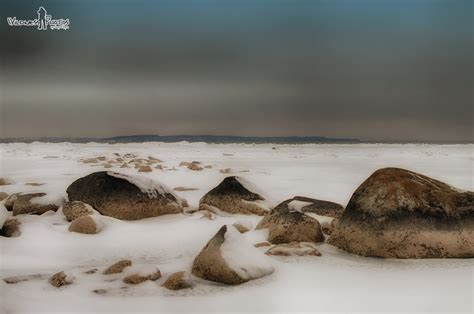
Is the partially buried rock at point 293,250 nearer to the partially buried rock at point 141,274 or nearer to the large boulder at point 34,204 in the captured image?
the partially buried rock at point 141,274

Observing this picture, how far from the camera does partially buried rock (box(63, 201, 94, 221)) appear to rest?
16.2 ft

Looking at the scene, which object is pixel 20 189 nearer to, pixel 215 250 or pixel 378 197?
pixel 215 250

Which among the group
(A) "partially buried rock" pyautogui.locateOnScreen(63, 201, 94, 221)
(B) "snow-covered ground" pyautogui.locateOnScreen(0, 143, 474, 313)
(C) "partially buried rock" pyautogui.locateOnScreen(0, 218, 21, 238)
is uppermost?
(A) "partially buried rock" pyautogui.locateOnScreen(63, 201, 94, 221)

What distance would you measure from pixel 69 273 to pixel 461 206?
3.05 metres

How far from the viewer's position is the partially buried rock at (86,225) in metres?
4.51

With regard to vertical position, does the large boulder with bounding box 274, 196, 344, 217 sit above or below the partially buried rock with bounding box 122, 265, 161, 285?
above

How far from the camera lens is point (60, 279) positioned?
3.19 metres

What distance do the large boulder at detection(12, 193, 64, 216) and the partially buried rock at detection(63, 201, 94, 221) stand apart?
A: 0.32 meters

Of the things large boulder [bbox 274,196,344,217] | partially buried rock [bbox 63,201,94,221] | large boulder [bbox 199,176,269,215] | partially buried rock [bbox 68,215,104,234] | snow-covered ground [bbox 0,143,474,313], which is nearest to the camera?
snow-covered ground [bbox 0,143,474,313]

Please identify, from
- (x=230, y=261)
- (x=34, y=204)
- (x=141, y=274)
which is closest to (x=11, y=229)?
(x=34, y=204)

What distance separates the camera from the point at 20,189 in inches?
285

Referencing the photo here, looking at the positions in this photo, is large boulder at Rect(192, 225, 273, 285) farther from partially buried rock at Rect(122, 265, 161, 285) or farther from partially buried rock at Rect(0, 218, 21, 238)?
partially buried rock at Rect(0, 218, 21, 238)

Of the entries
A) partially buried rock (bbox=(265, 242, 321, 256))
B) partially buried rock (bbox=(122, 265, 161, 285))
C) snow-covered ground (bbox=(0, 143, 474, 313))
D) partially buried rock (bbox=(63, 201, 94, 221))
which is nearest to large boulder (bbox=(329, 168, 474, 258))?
snow-covered ground (bbox=(0, 143, 474, 313))

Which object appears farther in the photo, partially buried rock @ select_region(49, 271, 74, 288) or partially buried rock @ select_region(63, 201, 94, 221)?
partially buried rock @ select_region(63, 201, 94, 221)
